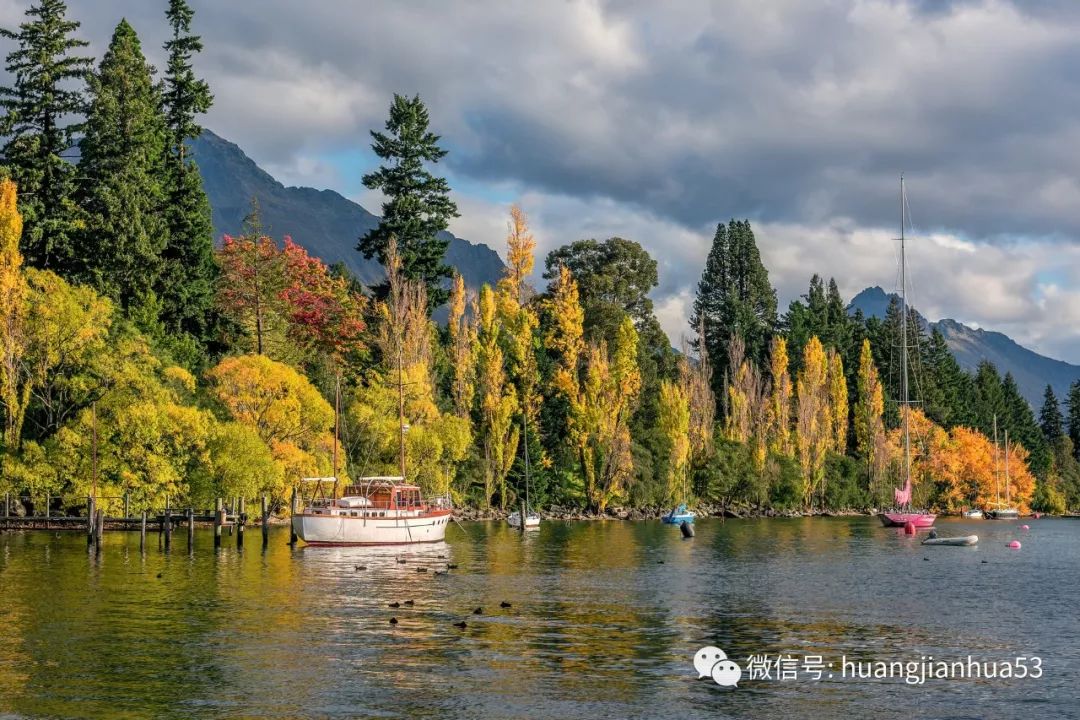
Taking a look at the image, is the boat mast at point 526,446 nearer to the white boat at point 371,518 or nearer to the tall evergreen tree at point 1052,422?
the white boat at point 371,518

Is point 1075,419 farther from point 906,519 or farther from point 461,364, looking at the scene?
point 461,364

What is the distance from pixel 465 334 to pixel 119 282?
101 ft

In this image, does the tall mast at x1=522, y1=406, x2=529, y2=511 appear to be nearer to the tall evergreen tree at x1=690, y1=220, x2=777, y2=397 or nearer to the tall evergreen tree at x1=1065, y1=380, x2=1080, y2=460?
the tall evergreen tree at x1=690, y1=220, x2=777, y2=397

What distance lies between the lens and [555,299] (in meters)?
114

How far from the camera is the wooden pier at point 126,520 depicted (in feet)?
193

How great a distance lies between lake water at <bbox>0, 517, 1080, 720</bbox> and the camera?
25156 mm

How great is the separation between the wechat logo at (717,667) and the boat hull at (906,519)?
70.0 meters

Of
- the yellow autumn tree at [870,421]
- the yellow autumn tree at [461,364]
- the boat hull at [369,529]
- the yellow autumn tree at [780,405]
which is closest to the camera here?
the boat hull at [369,529]

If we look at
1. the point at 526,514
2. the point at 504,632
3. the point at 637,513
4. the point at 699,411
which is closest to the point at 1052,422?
the point at 699,411

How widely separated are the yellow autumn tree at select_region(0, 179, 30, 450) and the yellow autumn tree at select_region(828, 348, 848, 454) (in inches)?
3709

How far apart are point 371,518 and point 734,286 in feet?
292

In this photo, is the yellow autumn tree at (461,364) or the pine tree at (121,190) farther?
the yellow autumn tree at (461,364)

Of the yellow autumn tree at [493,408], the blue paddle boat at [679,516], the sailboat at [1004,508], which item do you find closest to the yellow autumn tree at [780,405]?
the sailboat at [1004,508]

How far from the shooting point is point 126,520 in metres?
62.2
